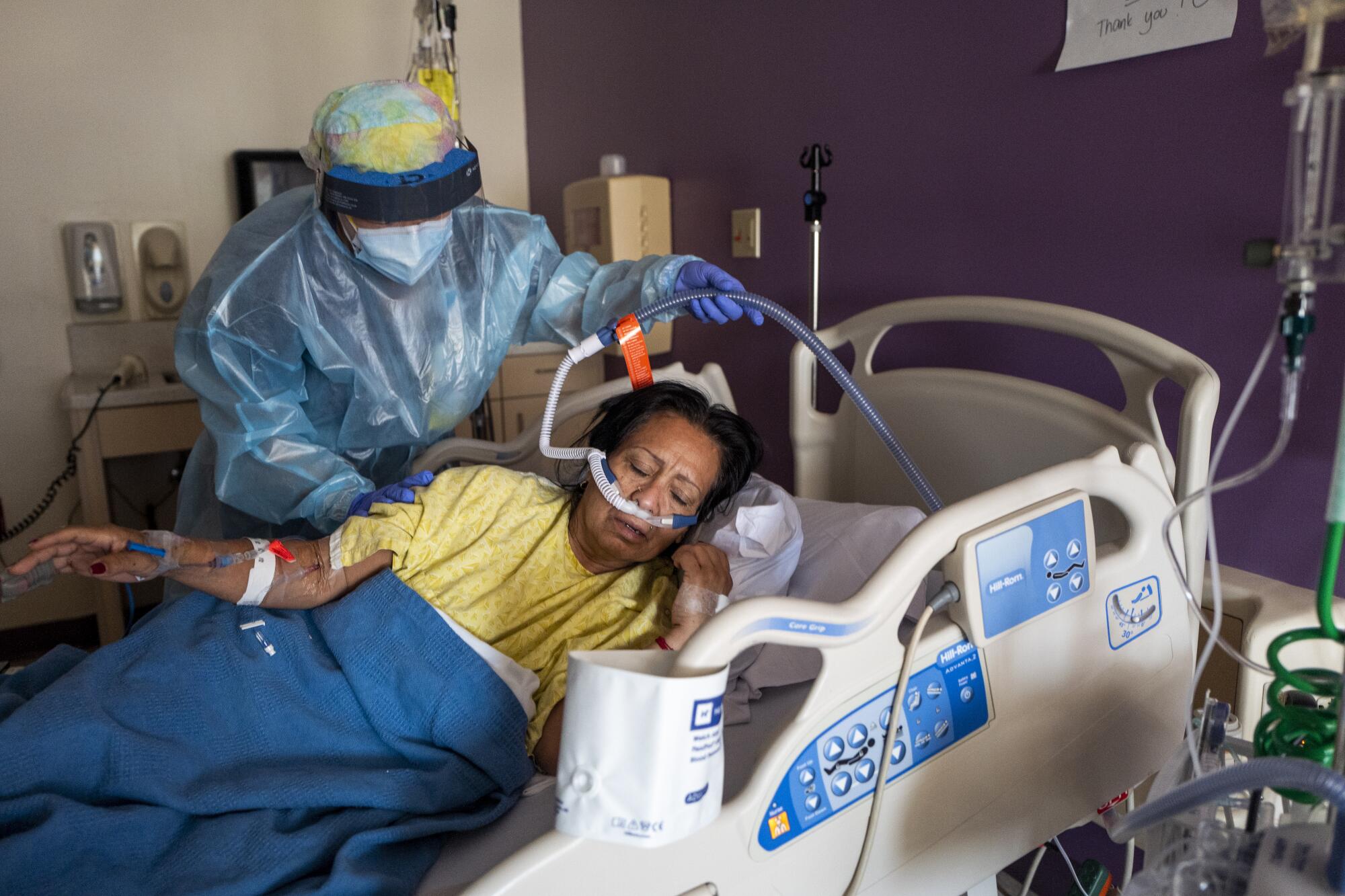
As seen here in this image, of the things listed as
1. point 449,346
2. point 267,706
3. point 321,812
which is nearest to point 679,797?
point 321,812

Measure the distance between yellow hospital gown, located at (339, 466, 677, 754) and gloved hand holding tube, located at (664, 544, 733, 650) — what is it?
0.09 metres

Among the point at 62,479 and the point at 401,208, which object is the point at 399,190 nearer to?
the point at 401,208

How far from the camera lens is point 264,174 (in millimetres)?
3094

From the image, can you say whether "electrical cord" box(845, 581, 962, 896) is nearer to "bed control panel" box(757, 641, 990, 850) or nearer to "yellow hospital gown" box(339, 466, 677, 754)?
"bed control panel" box(757, 641, 990, 850)

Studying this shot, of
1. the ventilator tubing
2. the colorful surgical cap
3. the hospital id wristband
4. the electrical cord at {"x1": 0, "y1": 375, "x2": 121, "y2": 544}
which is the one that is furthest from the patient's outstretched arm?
the electrical cord at {"x1": 0, "y1": 375, "x2": 121, "y2": 544}

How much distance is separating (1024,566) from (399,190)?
42.4 inches

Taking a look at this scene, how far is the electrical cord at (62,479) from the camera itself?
263 cm

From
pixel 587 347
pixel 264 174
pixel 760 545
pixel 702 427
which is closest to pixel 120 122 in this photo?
pixel 264 174

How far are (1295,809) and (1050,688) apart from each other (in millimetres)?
268

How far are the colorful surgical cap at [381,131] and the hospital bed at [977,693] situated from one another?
0.96 meters

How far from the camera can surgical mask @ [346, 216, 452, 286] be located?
5.28 ft

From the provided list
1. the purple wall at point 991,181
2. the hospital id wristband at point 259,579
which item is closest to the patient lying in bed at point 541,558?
the hospital id wristband at point 259,579

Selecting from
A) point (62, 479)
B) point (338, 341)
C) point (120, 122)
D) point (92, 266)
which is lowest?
point (62, 479)

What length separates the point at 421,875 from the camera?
3.49 feet
